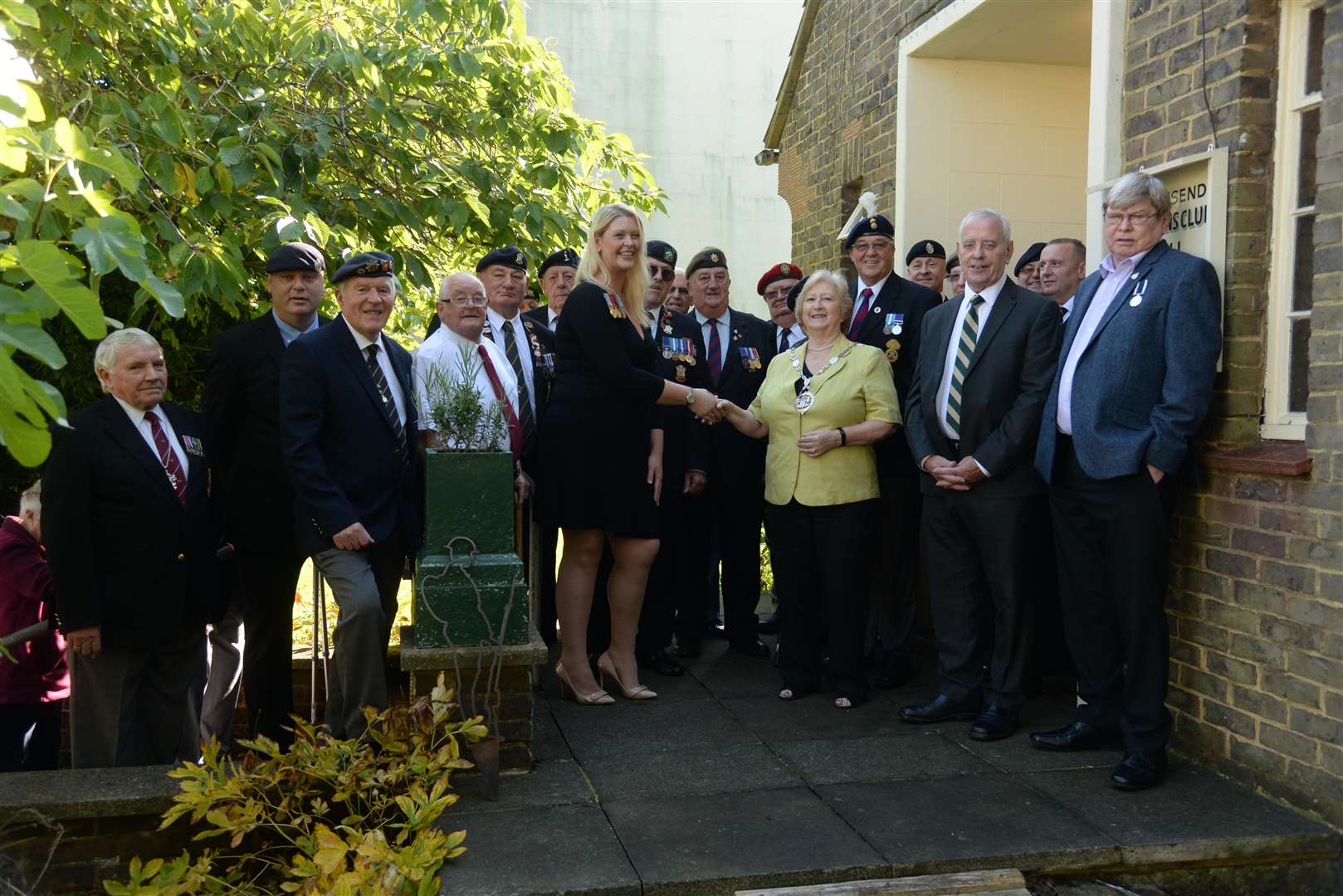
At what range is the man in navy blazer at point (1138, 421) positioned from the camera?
4.25 m

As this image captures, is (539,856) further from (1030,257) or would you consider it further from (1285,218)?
(1030,257)

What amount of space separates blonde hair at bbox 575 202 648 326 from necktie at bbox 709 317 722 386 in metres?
1.12

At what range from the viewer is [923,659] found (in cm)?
631

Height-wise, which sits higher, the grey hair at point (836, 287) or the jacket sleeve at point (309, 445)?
the grey hair at point (836, 287)

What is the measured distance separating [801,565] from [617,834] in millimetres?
1868

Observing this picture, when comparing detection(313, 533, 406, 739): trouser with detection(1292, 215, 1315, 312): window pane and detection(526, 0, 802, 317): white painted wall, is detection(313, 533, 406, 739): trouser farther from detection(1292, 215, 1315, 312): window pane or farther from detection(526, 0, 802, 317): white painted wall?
detection(526, 0, 802, 317): white painted wall

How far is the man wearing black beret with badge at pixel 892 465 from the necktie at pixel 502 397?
170 centimetres

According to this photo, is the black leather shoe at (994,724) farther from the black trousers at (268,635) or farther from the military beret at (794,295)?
the black trousers at (268,635)

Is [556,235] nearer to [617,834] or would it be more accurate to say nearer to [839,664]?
[839,664]

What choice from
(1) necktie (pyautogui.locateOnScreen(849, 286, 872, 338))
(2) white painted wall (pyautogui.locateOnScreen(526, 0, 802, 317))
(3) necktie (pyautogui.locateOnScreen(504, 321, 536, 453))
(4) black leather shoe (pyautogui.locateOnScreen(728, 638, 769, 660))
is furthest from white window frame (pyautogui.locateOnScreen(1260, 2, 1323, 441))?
(2) white painted wall (pyautogui.locateOnScreen(526, 0, 802, 317))

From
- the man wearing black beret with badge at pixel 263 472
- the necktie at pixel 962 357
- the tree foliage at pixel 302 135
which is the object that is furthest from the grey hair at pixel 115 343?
the necktie at pixel 962 357

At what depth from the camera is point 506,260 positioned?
18.9 feet

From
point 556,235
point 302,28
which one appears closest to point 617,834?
point 556,235

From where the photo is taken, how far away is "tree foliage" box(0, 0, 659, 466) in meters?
4.80
